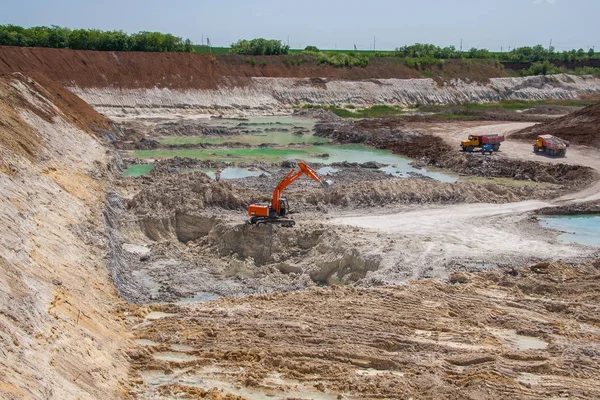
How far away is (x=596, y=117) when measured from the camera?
144ft

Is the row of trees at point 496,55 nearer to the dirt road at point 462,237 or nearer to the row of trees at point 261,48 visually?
the row of trees at point 261,48

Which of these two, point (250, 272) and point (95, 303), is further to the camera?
point (250, 272)

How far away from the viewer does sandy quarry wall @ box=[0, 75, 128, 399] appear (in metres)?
9.94

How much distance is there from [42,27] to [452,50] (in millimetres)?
49486

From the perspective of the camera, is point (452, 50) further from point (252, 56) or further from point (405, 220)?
point (405, 220)

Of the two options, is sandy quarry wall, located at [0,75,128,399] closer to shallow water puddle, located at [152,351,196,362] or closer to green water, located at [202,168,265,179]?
shallow water puddle, located at [152,351,196,362]

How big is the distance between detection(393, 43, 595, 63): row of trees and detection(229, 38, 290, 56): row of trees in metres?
17.7

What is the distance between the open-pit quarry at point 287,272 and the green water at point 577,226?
12 centimetres

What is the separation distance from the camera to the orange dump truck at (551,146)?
37.6 meters

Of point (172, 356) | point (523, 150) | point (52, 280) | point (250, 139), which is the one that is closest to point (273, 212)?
point (52, 280)

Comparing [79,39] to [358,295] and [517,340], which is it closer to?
[358,295]

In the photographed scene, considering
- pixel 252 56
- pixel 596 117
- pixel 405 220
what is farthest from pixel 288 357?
pixel 252 56

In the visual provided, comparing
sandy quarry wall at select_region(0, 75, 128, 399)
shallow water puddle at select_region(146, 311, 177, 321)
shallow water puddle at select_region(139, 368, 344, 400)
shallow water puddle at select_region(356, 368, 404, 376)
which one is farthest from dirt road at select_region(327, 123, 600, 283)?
sandy quarry wall at select_region(0, 75, 128, 399)

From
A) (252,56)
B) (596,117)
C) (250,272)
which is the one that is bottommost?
(250,272)
